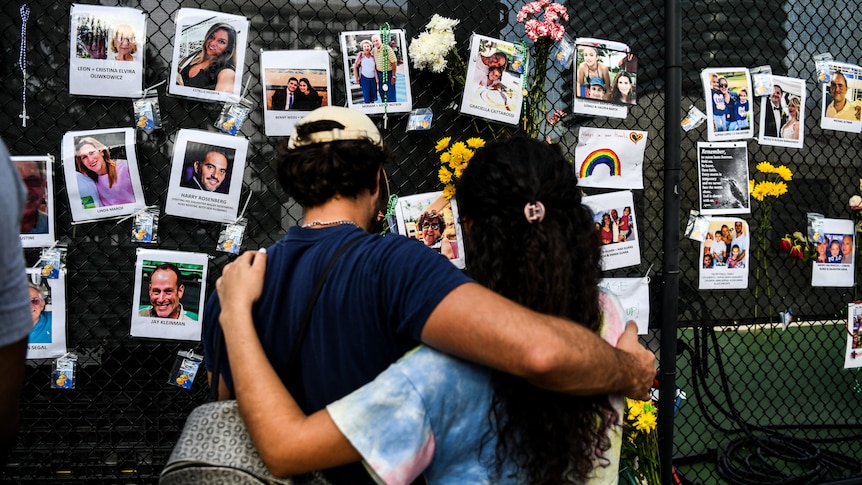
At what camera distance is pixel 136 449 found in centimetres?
238

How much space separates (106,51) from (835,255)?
3.65m

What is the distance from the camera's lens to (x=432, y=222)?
253cm

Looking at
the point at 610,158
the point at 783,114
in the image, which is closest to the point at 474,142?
the point at 610,158

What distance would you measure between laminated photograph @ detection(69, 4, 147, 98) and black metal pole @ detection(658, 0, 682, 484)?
2191mm

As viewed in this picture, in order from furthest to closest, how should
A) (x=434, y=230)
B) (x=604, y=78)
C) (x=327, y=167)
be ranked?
(x=604, y=78) < (x=434, y=230) < (x=327, y=167)

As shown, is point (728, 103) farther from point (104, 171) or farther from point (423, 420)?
point (104, 171)

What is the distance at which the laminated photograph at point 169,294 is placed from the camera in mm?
2287

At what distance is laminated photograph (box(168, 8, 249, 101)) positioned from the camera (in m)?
2.26

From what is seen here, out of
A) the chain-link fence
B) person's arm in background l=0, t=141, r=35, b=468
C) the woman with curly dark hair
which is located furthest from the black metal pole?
person's arm in background l=0, t=141, r=35, b=468

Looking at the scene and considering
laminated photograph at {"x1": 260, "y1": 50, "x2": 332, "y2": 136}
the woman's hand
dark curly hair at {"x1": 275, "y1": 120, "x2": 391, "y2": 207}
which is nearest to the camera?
the woman's hand

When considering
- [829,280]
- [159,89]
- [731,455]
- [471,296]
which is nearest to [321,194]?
[471,296]

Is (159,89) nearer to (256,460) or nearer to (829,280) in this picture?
(256,460)

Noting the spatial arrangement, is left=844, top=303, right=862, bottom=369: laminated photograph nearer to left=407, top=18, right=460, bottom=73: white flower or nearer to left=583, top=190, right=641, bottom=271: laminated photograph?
left=583, top=190, right=641, bottom=271: laminated photograph

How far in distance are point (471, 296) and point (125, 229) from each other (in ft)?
6.12
